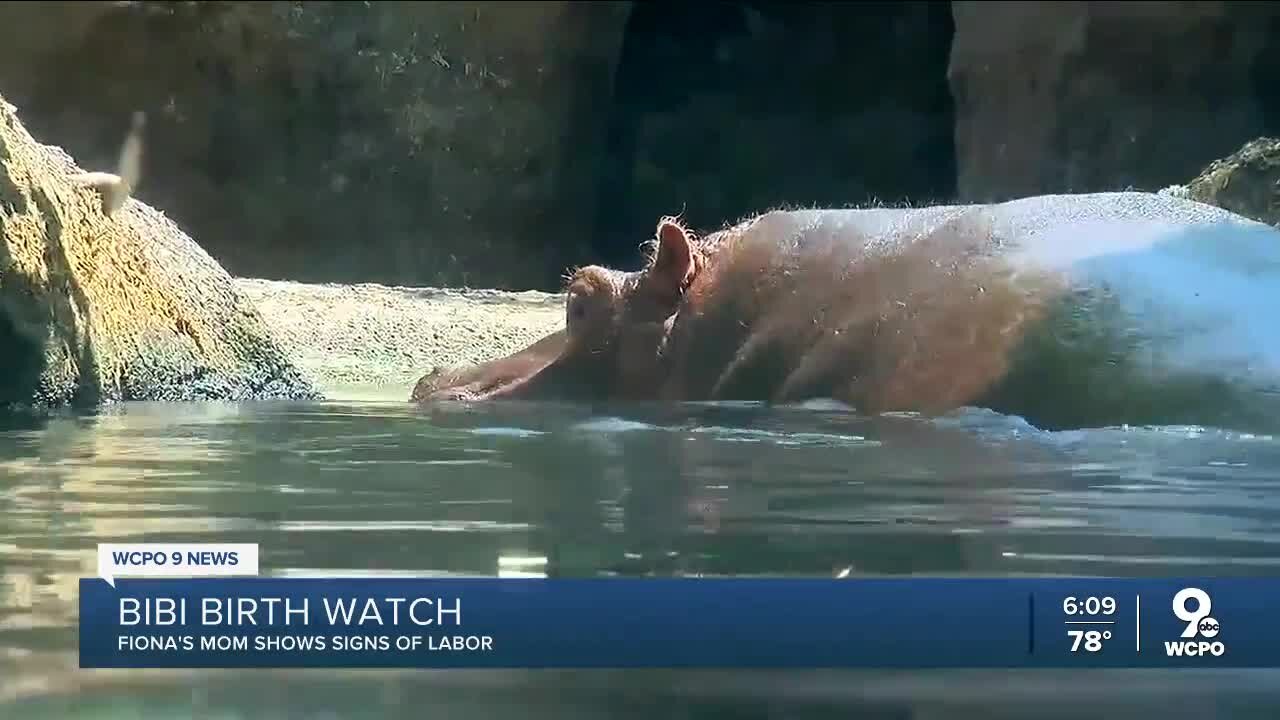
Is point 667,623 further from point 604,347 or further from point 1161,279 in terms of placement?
point 604,347

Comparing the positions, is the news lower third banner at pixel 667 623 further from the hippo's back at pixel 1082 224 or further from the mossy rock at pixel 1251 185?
the mossy rock at pixel 1251 185

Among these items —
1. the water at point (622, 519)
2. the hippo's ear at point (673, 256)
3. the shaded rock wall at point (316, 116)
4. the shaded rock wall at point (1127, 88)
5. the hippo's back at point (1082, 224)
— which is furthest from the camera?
the shaded rock wall at point (316, 116)

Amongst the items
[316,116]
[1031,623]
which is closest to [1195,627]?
[1031,623]

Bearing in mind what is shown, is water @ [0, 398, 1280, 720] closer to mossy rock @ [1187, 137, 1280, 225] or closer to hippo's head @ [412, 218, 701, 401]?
hippo's head @ [412, 218, 701, 401]

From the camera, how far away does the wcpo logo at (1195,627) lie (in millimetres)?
1297

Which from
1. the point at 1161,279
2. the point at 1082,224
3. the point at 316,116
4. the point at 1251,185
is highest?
the point at 316,116

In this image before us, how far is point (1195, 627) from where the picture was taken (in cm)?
131

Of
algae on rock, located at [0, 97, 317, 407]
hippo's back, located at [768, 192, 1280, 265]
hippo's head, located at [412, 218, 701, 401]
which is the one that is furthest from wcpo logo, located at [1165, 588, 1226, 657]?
hippo's head, located at [412, 218, 701, 401]

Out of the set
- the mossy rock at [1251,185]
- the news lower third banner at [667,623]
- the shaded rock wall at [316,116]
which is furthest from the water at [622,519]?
the shaded rock wall at [316,116]

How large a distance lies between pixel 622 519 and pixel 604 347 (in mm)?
2150

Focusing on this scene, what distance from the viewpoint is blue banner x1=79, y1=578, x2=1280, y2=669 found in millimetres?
1250

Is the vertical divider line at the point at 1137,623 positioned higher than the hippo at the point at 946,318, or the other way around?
the hippo at the point at 946,318

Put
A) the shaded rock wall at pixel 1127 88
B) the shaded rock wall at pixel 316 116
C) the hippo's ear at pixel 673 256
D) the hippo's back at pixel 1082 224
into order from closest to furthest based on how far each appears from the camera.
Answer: the hippo's back at pixel 1082 224, the hippo's ear at pixel 673 256, the shaded rock wall at pixel 1127 88, the shaded rock wall at pixel 316 116

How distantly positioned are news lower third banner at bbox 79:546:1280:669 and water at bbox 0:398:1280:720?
2 centimetres
